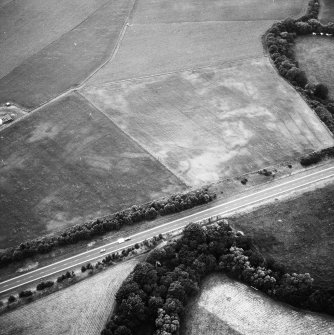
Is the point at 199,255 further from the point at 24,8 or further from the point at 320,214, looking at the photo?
the point at 24,8

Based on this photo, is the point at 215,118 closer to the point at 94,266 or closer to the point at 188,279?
the point at 188,279

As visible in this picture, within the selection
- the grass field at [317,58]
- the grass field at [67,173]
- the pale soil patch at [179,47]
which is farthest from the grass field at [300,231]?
the pale soil patch at [179,47]

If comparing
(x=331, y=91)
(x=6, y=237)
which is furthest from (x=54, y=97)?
(x=331, y=91)

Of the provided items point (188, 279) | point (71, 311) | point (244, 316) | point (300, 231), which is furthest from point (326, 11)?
point (71, 311)

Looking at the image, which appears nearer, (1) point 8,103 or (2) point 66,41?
(1) point 8,103

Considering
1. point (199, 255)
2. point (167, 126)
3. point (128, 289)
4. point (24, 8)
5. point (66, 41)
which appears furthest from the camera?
point (24, 8)

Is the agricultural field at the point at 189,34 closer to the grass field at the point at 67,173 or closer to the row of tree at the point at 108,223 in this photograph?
the grass field at the point at 67,173
